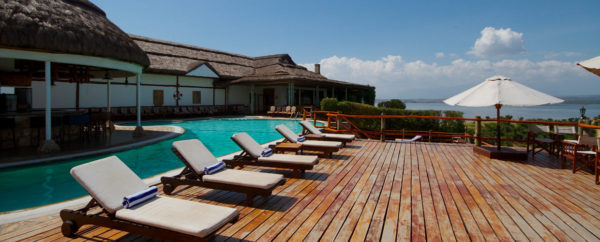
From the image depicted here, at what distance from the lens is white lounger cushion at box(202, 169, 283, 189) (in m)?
3.53

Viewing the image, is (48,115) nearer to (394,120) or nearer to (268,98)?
(394,120)

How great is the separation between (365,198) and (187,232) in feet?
7.54

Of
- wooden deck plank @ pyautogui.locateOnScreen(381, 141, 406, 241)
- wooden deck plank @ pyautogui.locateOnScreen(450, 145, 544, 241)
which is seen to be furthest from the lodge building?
wooden deck plank @ pyautogui.locateOnScreen(450, 145, 544, 241)

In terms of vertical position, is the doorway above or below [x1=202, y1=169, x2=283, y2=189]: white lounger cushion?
above

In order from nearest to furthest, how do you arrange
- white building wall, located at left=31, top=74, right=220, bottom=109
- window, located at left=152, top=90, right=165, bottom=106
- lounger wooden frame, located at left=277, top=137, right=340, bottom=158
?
1. lounger wooden frame, located at left=277, top=137, right=340, bottom=158
2. white building wall, located at left=31, top=74, right=220, bottom=109
3. window, located at left=152, top=90, right=165, bottom=106

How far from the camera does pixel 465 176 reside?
16.6 ft

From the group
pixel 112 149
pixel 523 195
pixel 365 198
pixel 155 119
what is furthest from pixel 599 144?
pixel 155 119

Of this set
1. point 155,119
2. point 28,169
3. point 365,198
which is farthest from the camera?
point 155,119

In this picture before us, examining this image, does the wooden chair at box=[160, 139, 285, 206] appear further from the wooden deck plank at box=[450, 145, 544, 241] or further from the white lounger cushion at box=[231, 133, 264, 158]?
the wooden deck plank at box=[450, 145, 544, 241]

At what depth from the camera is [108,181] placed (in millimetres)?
A: 2996

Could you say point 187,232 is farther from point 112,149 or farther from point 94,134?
point 94,134

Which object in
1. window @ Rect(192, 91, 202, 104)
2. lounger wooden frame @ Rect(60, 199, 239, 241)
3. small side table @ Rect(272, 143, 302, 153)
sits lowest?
lounger wooden frame @ Rect(60, 199, 239, 241)

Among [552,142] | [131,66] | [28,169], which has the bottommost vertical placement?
[28,169]

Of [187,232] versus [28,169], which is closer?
[187,232]
